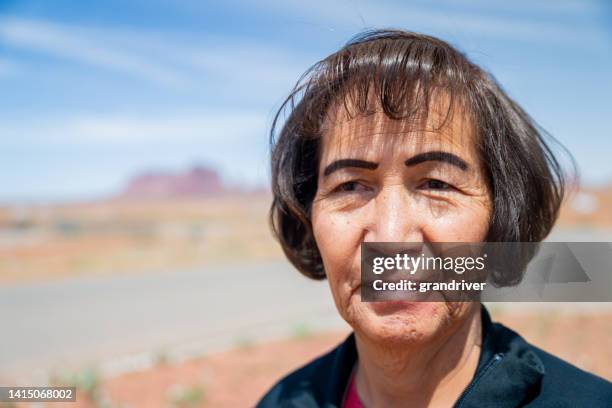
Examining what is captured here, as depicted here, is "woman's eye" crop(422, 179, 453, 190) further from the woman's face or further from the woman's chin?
the woman's chin

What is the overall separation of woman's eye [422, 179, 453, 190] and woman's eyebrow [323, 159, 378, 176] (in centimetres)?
15

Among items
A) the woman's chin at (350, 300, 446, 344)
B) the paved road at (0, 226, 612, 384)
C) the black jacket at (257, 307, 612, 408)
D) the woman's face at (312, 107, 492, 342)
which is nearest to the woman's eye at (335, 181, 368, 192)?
the woman's face at (312, 107, 492, 342)

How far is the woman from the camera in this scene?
1549 mm

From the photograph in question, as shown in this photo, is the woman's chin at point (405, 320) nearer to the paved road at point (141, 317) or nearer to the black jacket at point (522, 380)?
→ the black jacket at point (522, 380)

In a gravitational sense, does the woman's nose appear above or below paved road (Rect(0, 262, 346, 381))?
above

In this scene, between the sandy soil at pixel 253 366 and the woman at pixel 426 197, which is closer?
the woman at pixel 426 197

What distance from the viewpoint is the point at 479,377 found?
158 centimetres

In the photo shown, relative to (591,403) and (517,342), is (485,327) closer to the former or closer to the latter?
(517,342)

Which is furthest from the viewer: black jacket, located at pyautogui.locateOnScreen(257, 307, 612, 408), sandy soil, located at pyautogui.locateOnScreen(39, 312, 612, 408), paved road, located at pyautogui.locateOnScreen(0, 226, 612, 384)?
paved road, located at pyautogui.locateOnScreen(0, 226, 612, 384)

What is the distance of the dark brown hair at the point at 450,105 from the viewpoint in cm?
162

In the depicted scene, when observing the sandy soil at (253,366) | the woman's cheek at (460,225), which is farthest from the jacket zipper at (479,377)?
the sandy soil at (253,366)

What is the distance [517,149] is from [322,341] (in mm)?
5543

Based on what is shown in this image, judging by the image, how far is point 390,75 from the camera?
64.0 inches

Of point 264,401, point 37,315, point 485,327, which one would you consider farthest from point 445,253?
point 37,315
